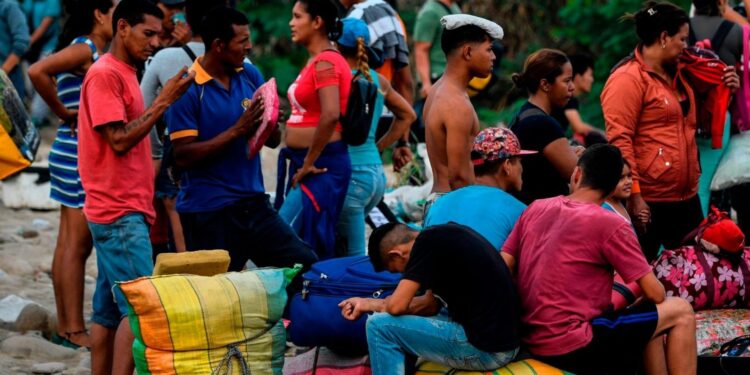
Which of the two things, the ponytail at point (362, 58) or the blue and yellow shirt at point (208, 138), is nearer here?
the blue and yellow shirt at point (208, 138)

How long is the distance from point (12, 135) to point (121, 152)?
82 cm

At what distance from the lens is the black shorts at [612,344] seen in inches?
204

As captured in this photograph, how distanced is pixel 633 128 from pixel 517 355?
1930 millimetres

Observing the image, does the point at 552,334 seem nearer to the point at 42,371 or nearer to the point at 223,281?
the point at 223,281

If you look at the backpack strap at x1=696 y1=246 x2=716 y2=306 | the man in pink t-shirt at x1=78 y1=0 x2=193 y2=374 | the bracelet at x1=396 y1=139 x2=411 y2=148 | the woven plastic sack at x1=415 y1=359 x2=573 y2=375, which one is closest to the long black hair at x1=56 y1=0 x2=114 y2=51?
the man in pink t-shirt at x1=78 y1=0 x2=193 y2=374

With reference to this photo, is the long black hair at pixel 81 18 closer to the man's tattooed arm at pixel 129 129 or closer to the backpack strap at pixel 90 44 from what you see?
the backpack strap at pixel 90 44

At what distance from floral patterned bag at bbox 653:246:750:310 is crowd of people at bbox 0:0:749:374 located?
0.85 feet

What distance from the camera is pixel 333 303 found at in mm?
5656

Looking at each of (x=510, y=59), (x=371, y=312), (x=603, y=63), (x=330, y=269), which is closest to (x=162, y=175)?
(x=330, y=269)

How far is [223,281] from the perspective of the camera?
5.47 m

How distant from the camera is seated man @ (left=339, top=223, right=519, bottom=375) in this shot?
5.02m

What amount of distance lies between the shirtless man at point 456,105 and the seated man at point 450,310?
0.73 m

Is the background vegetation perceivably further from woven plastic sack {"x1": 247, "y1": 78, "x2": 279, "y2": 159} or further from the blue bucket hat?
woven plastic sack {"x1": 247, "y1": 78, "x2": 279, "y2": 159}

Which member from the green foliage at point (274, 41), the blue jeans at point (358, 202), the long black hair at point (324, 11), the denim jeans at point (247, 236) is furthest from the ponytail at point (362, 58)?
the green foliage at point (274, 41)
